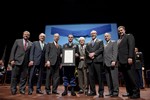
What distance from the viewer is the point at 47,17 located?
7949mm

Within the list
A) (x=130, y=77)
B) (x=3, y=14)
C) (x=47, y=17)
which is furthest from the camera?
(x=47, y=17)

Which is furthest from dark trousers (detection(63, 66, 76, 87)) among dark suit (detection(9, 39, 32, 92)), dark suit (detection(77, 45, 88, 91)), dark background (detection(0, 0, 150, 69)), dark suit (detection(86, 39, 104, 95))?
dark background (detection(0, 0, 150, 69))

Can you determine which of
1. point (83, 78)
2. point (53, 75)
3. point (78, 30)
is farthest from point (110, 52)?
point (78, 30)

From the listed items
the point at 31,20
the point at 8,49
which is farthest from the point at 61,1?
the point at 8,49

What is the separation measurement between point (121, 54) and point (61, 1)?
523cm

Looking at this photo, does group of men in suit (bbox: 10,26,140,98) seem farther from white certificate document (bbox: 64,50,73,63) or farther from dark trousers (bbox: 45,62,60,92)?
white certificate document (bbox: 64,50,73,63)

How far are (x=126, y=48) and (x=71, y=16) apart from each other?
17.0ft

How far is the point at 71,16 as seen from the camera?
798cm

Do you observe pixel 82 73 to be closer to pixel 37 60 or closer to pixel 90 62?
pixel 90 62

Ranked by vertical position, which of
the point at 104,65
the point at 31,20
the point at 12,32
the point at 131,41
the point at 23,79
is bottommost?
the point at 23,79

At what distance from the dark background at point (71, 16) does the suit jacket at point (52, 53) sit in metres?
4.14

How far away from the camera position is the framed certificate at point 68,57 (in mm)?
3598

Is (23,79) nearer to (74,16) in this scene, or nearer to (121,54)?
(121,54)

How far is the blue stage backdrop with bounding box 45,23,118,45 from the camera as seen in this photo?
732 cm
